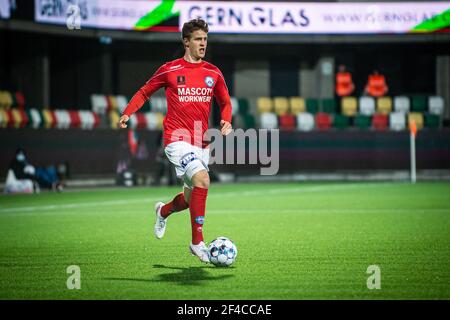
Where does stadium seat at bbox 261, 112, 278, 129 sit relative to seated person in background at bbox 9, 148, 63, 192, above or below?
above

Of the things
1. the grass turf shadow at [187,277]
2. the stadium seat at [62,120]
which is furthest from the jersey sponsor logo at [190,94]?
the stadium seat at [62,120]

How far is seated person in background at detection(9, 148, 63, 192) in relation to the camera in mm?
23188

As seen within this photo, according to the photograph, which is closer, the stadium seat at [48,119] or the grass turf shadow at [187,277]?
the grass turf shadow at [187,277]

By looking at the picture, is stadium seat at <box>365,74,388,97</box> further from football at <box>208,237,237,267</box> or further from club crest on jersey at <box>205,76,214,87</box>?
football at <box>208,237,237,267</box>

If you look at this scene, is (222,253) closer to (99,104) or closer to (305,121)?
(99,104)

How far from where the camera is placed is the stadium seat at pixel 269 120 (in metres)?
31.8

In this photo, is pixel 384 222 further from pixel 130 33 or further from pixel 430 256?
pixel 130 33

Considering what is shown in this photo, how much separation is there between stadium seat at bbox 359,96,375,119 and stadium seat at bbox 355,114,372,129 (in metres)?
0.52

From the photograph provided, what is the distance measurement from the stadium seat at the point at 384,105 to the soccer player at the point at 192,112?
2469 cm

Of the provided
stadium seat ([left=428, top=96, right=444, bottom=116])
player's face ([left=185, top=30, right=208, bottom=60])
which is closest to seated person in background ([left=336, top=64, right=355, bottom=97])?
stadium seat ([left=428, top=96, right=444, bottom=116])

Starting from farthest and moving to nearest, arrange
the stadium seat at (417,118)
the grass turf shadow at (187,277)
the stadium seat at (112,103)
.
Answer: the stadium seat at (417,118) → the stadium seat at (112,103) → the grass turf shadow at (187,277)

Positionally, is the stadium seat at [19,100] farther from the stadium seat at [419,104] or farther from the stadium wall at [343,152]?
the stadium seat at [419,104]

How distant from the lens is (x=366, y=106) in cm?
3391
